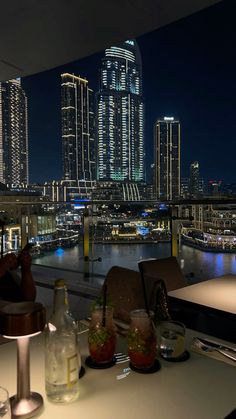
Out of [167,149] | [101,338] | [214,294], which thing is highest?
[167,149]

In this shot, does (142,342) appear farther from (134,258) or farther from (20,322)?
(134,258)

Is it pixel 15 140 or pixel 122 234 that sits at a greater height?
pixel 15 140

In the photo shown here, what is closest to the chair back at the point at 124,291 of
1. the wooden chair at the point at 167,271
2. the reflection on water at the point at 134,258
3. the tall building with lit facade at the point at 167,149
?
the wooden chair at the point at 167,271

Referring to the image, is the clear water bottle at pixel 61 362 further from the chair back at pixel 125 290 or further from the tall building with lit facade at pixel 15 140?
the tall building with lit facade at pixel 15 140

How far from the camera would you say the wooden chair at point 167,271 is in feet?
7.53

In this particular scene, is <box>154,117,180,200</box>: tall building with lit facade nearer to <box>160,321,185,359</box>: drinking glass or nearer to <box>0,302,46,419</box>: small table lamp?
<box>160,321,185,359</box>: drinking glass

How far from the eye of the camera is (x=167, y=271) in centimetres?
236

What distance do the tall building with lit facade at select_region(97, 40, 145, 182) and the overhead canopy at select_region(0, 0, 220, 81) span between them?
9604 millimetres

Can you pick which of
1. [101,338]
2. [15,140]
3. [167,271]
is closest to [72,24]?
[167,271]

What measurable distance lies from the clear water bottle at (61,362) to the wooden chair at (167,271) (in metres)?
1.40

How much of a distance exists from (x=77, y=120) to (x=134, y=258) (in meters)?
14.8

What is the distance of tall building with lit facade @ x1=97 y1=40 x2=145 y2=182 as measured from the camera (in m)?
14.4

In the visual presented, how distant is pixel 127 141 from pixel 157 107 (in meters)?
4.76

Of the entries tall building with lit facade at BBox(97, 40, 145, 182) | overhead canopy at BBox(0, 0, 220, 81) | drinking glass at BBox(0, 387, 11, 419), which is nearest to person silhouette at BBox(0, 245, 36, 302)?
drinking glass at BBox(0, 387, 11, 419)
